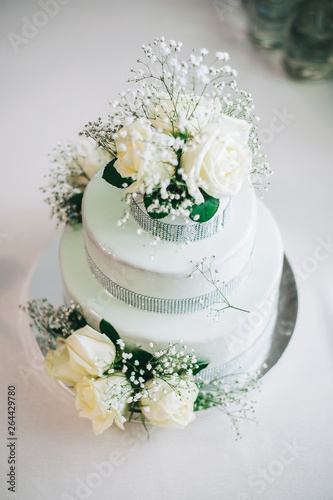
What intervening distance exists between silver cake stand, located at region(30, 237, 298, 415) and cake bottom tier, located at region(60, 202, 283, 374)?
5.1 inches

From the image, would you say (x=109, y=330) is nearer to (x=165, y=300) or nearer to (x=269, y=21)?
(x=165, y=300)

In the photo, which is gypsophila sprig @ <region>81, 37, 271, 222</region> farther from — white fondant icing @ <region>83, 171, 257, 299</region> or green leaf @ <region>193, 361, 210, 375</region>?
green leaf @ <region>193, 361, 210, 375</region>

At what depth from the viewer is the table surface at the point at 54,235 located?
1693mm

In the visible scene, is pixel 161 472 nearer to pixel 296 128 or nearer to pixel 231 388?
pixel 231 388

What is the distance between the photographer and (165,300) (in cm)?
156

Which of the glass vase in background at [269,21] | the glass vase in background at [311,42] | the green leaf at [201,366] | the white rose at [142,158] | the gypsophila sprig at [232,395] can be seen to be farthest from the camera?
the glass vase in background at [269,21]

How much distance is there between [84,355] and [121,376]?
15 centimetres

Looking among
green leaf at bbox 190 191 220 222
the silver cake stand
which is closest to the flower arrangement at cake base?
the silver cake stand

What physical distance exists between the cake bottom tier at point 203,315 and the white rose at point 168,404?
124 millimetres

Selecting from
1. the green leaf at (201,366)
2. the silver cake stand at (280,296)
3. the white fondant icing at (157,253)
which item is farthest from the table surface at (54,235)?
the white fondant icing at (157,253)

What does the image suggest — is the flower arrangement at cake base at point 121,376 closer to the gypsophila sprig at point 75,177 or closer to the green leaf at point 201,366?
the green leaf at point 201,366

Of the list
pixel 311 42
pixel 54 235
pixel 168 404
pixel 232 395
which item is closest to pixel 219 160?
pixel 168 404

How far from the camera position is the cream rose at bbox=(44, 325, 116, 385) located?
1.53 metres

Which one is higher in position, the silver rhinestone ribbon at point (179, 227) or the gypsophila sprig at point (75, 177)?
the silver rhinestone ribbon at point (179, 227)
